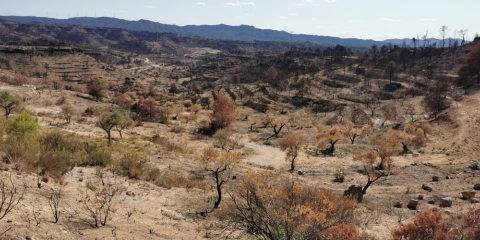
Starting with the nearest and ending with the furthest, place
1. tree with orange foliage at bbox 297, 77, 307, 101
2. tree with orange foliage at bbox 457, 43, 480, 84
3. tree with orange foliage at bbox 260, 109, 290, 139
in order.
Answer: tree with orange foliage at bbox 260, 109, 290, 139 < tree with orange foliage at bbox 457, 43, 480, 84 < tree with orange foliage at bbox 297, 77, 307, 101

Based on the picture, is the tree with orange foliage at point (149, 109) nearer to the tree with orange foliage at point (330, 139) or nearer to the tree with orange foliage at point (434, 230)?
the tree with orange foliage at point (330, 139)

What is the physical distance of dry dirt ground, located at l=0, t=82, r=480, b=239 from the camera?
14.4 metres

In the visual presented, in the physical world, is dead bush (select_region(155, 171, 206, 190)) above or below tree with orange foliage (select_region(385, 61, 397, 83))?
below

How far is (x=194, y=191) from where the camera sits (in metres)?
24.4

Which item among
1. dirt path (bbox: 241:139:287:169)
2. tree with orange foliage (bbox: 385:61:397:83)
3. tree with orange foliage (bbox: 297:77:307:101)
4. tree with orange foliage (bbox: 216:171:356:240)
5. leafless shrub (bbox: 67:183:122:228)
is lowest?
dirt path (bbox: 241:139:287:169)

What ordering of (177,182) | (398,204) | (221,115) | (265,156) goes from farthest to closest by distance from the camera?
(221,115)
(265,156)
(177,182)
(398,204)

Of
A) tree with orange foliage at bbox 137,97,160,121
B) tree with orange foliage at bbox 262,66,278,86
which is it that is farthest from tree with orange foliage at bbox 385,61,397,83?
tree with orange foliage at bbox 137,97,160,121

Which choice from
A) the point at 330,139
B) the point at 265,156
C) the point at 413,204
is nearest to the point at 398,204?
the point at 413,204

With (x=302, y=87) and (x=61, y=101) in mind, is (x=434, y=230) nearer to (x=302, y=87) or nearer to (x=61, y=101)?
(x=61, y=101)

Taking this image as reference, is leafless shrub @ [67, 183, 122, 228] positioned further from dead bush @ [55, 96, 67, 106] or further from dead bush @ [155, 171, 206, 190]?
dead bush @ [55, 96, 67, 106]

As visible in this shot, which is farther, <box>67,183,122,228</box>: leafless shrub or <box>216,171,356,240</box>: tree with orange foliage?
<box>67,183,122,228</box>: leafless shrub

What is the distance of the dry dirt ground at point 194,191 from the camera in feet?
47.1

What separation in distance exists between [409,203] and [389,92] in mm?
71671

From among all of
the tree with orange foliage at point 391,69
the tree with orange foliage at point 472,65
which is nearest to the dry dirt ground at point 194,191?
the tree with orange foliage at point 472,65
